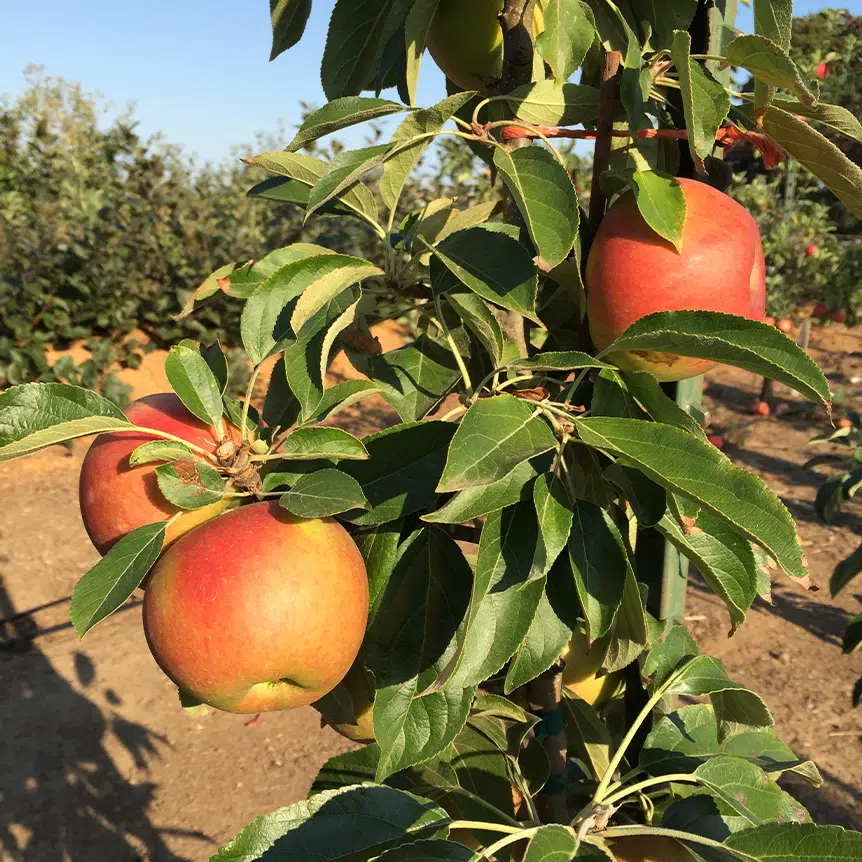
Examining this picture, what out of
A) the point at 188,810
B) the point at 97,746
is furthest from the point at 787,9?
the point at 97,746

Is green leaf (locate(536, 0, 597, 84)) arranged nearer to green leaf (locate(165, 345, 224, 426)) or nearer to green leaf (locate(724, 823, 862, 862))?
green leaf (locate(165, 345, 224, 426))

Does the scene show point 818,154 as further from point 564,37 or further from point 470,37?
point 470,37

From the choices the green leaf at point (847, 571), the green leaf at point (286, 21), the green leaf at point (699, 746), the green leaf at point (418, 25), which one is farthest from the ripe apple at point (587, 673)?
the green leaf at point (847, 571)

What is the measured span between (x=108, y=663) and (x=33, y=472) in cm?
210

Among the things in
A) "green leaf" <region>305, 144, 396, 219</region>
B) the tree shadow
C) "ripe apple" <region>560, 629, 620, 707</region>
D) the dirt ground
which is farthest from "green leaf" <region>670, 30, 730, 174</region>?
the tree shadow

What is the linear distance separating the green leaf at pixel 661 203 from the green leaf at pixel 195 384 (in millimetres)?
392

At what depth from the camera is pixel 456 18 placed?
874mm

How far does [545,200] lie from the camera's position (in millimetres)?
678

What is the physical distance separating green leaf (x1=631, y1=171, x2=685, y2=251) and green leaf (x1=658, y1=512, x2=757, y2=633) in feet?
0.75

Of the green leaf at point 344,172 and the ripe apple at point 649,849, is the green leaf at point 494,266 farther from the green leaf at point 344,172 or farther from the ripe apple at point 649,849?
the ripe apple at point 649,849

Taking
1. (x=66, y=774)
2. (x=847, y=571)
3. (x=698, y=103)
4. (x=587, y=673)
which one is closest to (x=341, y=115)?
(x=698, y=103)

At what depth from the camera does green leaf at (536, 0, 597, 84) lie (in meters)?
0.70

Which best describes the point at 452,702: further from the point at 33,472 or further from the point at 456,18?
the point at 33,472

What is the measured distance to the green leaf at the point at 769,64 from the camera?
61cm
